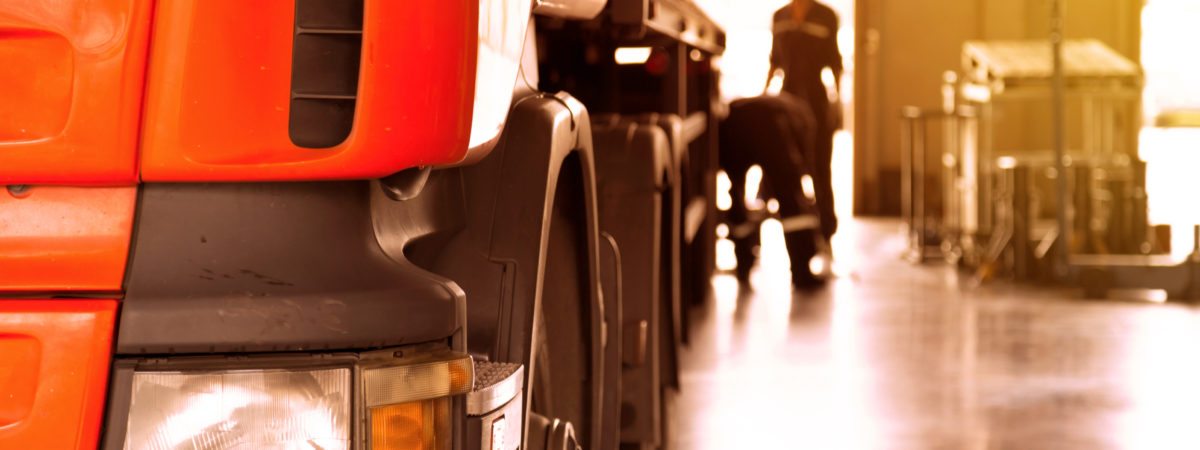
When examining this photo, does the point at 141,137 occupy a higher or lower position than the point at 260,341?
higher

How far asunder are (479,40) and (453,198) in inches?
15.8

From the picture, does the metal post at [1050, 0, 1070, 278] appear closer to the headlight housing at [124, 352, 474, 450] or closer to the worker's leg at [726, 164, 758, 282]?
the worker's leg at [726, 164, 758, 282]

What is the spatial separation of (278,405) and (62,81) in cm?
33

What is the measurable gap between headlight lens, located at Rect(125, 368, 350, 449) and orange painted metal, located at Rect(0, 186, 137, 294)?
108mm

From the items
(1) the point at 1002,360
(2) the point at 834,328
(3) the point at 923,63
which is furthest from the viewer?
(3) the point at 923,63

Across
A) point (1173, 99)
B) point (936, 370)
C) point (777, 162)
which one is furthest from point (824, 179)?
point (1173, 99)

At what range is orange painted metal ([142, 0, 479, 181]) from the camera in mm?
1166

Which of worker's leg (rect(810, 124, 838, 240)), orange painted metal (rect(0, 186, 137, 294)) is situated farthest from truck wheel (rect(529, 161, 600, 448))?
worker's leg (rect(810, 124, 838, 240))

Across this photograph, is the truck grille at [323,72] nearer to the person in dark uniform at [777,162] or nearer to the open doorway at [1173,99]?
the person in dark uniform at [777,162]

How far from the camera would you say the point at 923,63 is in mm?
14047

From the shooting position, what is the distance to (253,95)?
1175 millimetres

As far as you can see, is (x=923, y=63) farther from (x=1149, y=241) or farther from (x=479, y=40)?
(x=479, y=40)

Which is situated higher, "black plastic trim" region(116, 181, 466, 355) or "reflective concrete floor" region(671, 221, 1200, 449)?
"black plastic trim" region(116, 181, 466, 355)

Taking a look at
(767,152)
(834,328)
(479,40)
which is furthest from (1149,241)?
(479,40)
